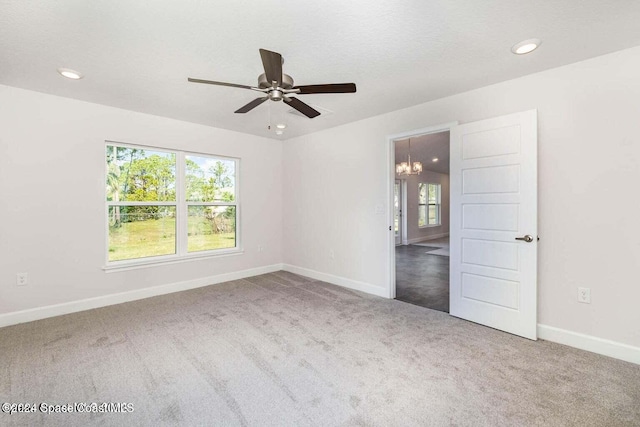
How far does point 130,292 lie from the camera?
380cm

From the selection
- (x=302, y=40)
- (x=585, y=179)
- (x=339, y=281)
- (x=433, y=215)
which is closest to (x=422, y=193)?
(x=433, y=215)

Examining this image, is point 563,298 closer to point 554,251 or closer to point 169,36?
point 554,251

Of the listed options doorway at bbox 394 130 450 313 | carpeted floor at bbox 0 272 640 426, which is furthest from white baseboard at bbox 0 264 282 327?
doorway at bbox 394 130 450 313

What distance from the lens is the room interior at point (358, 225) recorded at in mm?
1851

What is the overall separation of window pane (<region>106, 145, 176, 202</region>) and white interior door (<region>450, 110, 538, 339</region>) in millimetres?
3935

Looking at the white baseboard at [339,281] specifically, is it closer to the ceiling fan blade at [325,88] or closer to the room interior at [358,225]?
the room interior at [358,225]

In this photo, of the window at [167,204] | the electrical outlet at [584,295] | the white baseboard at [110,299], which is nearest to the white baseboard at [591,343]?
the electrical outlet at [584,295]

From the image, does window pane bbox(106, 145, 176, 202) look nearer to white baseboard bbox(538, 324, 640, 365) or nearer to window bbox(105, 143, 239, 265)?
window bbox(105, 143, 239, 265)

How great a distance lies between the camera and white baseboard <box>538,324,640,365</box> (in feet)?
7.50

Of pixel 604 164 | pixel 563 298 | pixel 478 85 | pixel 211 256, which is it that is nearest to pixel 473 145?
pixel 478 85

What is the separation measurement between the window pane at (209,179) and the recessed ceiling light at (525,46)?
4.12 m

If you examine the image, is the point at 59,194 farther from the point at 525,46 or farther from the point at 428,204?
the point at 428,204

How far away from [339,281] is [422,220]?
6523mm

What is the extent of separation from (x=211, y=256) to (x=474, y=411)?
4.01 meters
